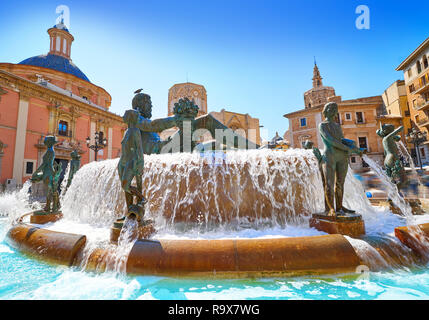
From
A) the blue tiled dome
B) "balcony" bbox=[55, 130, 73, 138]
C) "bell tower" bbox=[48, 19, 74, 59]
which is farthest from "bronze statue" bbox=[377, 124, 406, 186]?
"bell tower" bbox=[48, 19, 74, 59]

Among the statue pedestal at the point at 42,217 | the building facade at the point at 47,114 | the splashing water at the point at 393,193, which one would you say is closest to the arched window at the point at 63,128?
the building facade at the point at 47,114

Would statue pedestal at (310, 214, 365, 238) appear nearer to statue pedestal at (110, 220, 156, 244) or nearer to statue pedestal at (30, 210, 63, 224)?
statue pedestal at (110, 220, 156, 244)

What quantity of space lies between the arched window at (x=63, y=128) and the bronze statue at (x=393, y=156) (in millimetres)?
23559

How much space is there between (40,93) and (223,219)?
22001mm

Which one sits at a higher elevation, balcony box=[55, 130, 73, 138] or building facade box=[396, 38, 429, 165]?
building facade box=[396, 38, 429, 165]

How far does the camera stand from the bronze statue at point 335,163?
2.91 meters

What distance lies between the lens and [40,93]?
17.7 m

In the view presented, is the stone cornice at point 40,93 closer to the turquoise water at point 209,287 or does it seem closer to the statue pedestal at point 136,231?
the statue pedestal at point 136,231

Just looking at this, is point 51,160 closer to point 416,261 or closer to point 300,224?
point 300,224

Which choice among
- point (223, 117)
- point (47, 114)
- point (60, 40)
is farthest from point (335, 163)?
point (60, 40)

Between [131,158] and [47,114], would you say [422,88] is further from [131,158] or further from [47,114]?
[47,114]

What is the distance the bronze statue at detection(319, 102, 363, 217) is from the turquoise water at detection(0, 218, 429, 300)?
1041 millimetres

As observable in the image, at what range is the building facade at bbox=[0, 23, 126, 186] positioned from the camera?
15.5m
